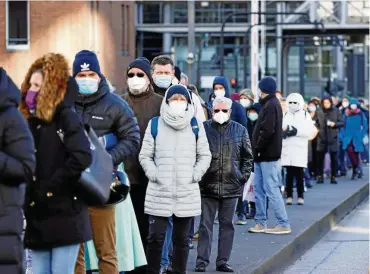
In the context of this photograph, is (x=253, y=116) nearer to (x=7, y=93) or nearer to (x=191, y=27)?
(x=7, y=93)

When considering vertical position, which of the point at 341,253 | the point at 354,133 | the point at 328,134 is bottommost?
the point at 341,253

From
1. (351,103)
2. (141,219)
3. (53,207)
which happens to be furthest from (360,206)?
(53,207)

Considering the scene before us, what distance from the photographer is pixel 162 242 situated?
10570 millimetres

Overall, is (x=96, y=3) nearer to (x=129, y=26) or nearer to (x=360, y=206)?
(x=129, y=26)

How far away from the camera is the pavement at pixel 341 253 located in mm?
13680

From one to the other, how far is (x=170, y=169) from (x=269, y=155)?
5099mm

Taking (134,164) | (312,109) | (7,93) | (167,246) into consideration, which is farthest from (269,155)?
(312,109)

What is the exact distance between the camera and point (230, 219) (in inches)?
469

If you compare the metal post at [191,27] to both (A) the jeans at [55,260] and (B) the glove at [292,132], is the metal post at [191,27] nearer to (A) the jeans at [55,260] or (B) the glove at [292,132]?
(B) the glove at [292,132]

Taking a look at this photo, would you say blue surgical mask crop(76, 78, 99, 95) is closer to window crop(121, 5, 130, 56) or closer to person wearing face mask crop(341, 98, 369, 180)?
person wearing face mask crop(341, 98, 369, 180)

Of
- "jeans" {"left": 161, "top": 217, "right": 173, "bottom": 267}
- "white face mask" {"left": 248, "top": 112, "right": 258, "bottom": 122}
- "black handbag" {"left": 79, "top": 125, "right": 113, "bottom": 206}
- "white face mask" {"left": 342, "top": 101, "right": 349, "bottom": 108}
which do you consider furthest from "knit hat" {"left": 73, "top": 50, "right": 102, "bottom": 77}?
"white face mask" {"left": 342, "top": 101, "right": 349, "bottom": 108}

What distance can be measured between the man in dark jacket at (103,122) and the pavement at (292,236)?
2365mm

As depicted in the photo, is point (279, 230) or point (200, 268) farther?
point (279, 230)

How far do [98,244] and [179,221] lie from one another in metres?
1.48
